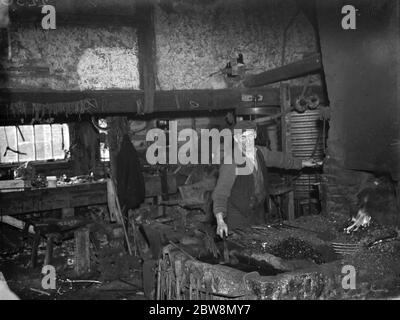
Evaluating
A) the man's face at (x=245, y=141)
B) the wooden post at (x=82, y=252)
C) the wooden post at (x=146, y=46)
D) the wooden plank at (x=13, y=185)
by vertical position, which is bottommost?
the wooden post at (x=82, y=252)

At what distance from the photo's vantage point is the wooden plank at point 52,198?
9312mm

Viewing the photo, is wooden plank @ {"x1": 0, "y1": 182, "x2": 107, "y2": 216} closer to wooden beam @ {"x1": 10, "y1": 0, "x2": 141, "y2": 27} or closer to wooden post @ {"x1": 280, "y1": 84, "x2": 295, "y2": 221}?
wooden beam @ {"x1": 10, "y1": 0, "x2": 141, "y2": 27}

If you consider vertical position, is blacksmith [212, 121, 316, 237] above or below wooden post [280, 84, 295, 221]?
below

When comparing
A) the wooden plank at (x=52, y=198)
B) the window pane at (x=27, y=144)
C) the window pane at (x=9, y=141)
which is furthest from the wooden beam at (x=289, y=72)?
the window pane at (x=9, y=141)

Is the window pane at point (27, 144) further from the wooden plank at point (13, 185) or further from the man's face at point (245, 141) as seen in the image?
the man's face at point (245, 141)

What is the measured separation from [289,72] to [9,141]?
23.9 feet

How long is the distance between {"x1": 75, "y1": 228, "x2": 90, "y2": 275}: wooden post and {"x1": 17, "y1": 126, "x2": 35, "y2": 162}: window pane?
3494 mm

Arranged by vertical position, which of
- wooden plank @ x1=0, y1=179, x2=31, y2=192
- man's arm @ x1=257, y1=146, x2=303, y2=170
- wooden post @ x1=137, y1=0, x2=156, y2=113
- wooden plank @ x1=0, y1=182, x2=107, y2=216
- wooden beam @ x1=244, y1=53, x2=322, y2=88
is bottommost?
wooden plank @ x1=0, y1=182, x2=107, y2=216

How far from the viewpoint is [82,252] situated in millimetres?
8172

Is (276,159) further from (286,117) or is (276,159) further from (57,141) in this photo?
(57,141)

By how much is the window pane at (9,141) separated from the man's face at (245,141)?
7033mm

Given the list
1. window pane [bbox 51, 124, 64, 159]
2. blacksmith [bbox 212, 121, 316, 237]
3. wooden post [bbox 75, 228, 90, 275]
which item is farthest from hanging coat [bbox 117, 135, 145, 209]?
blacksmith [bbox 212, 121, 316, 237]

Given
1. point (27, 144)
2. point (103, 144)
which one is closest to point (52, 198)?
point (27, 144)

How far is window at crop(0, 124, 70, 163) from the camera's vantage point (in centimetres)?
1023
